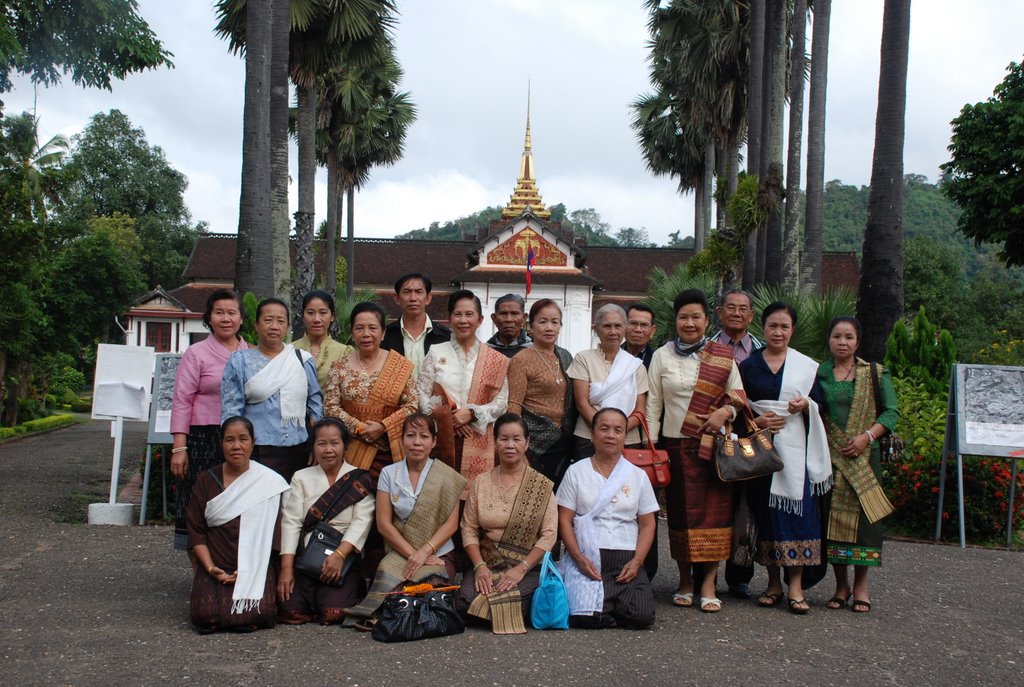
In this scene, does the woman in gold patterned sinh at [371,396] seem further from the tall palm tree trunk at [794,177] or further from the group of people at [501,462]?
the tall palm tree trunk at [794,177]

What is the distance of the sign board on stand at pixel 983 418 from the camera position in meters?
7.76

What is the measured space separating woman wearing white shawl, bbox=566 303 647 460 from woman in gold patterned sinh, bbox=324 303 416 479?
3.17 ft

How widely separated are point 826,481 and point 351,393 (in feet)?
8.84

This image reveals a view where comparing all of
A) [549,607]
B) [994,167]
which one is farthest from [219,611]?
[994,167]

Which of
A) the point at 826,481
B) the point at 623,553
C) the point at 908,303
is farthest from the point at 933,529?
the point at 908,303

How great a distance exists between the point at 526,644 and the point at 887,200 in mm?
7376

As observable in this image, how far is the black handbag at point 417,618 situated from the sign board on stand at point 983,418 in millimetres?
4812

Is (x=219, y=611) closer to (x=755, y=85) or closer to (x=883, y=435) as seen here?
(x=883, y=435)

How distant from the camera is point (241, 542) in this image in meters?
5.07

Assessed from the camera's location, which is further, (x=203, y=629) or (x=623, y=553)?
(x=623, y=553)

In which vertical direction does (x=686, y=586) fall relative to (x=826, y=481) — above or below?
below

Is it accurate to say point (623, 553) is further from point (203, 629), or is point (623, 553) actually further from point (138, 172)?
point (138, 172)

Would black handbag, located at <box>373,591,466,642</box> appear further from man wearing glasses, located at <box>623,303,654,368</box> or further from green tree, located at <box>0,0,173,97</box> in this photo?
green tree, located at <box>0,0,173,97</box>

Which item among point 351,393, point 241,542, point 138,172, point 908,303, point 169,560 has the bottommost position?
point 169,560
